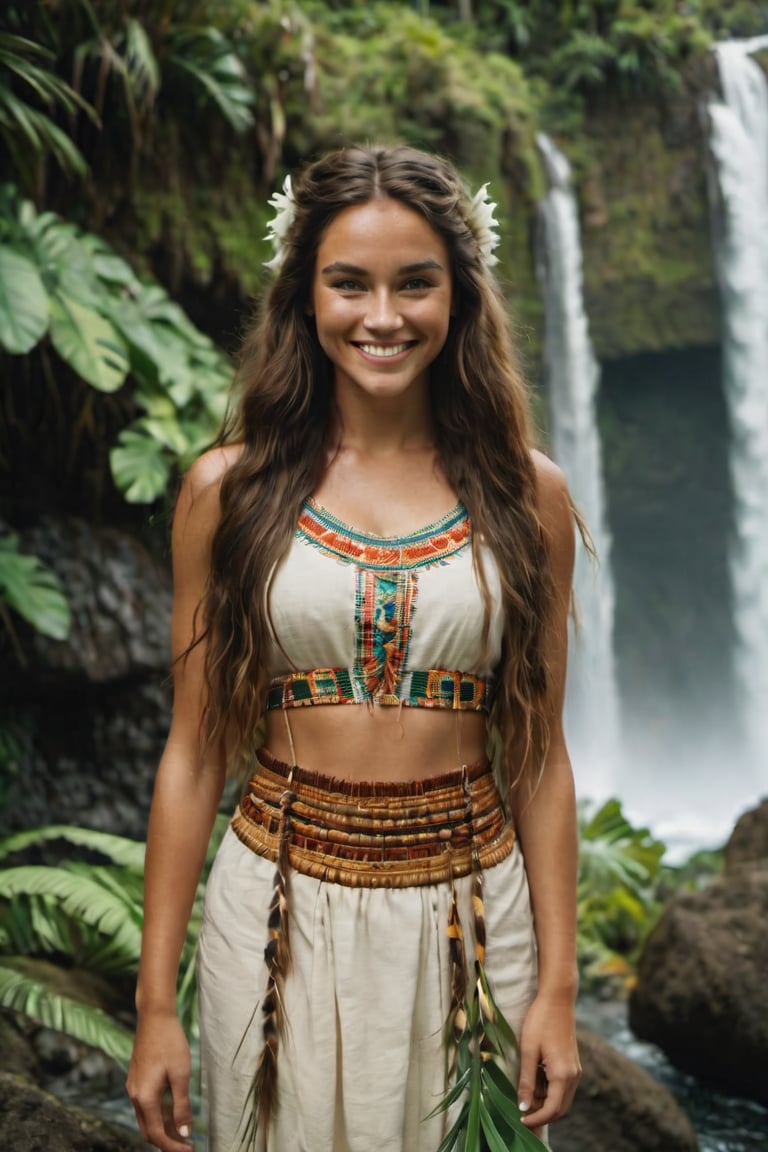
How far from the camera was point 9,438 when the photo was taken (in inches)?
192

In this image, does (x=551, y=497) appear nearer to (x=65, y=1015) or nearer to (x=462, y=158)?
(x=65, y=1015)

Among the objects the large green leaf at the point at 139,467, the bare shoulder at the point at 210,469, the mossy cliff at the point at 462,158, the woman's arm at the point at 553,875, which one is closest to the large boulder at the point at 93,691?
the large green leaf at the point at 139,467

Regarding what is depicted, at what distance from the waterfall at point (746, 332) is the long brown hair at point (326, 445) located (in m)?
9.58

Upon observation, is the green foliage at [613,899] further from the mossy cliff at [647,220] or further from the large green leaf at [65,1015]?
the mossy cliff at [647,220]

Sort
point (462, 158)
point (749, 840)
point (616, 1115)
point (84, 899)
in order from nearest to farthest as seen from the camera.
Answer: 1. point (616, 1115)
2. point (84, 899)
3. point (749, 840)
4. point (462, 158)

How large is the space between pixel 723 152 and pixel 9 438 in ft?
26.0

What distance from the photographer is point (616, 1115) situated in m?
3.54

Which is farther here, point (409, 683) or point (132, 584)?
point (132, 584)

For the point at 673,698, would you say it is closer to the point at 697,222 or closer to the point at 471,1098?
the point at 697,222

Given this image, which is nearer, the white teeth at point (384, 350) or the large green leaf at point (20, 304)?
the white teeth at point (384, 350)

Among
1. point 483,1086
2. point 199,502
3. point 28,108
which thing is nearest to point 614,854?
point 28,108

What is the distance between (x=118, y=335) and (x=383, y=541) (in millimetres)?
3038

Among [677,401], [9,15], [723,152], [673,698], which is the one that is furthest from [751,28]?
[9,15]

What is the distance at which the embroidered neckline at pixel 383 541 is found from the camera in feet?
6.07
